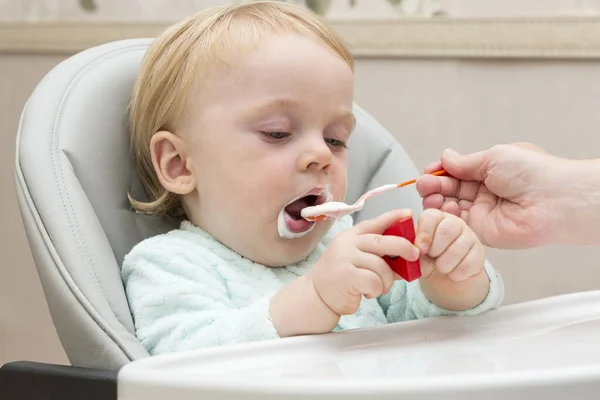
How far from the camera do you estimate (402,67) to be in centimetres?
174

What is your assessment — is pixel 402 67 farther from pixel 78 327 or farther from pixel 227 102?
pixel 78 327

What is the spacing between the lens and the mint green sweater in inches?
33.2

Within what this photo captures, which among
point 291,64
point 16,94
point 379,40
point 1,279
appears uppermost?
point 291,64

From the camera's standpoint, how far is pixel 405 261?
755 mm

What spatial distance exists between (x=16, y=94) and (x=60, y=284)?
145cm

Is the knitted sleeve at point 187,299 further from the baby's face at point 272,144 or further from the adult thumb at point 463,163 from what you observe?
the adult thumb at point 463,163

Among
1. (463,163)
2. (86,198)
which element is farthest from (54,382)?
(463,163)

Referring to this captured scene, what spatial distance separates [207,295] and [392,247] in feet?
0.78

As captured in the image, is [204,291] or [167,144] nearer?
[204,291]

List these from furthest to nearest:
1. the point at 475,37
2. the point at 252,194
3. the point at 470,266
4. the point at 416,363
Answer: the point at 475,37 < the point at 252,194 < the point at 470,266 < the point at 416,363

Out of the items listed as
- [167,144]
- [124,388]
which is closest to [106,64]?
[167,144]

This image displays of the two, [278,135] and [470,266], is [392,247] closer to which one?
[470,266]

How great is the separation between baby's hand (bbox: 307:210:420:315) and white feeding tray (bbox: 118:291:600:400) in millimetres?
39

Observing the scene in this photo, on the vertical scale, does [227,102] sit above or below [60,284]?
above
